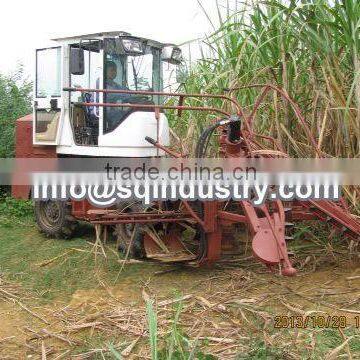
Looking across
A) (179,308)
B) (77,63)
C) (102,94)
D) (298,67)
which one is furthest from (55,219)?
(179,308)

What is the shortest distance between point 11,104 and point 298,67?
6.01 metres

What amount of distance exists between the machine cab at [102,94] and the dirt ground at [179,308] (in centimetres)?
117

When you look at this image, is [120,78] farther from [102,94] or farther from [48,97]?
[48,97]

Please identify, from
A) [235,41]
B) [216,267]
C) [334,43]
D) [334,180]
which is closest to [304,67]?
[334,43]

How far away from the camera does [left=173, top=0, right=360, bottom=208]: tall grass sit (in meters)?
4.92

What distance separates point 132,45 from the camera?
19.1 ft

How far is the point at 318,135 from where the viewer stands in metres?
5.31

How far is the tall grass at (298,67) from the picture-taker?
4922 millimetres

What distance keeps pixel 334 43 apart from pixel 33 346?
136 inches

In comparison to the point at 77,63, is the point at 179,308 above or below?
below

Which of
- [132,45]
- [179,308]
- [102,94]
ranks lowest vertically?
[179,308]
